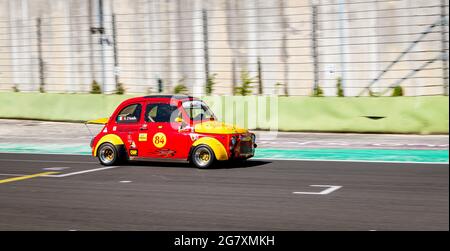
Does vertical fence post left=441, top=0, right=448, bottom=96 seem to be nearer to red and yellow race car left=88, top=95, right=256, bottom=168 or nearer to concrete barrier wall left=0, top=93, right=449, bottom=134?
concrete barrier wall left=0, top=93, right=449, bottom=134

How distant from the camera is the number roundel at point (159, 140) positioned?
45.5 ft

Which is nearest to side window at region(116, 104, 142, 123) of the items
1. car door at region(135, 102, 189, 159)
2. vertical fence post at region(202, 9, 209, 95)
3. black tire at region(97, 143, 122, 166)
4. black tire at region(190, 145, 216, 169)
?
car door at region(135, 102, 189, 159)

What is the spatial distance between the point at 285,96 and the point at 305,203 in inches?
406

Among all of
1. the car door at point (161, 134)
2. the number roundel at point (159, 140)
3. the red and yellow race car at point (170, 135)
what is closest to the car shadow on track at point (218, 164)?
the red and yellow race car at point (170, 135)

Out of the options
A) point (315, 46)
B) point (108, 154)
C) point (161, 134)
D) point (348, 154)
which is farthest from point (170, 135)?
point (315, 46)

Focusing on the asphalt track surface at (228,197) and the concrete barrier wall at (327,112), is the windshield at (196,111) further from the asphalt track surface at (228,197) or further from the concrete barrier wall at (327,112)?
the concrete barrier wall at (327,112)

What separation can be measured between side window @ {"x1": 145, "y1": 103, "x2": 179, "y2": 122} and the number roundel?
30 cm

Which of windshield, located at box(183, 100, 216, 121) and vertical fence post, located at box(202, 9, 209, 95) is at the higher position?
vertical fence post, located at box(202, 9, 209, 95)

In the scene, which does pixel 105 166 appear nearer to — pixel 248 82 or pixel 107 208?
pixel 107 208

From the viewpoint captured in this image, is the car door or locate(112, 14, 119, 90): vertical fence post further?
locate(112, 14, 119, 90): vertical fence post

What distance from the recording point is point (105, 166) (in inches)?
568

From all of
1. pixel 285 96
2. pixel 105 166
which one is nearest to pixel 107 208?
pixel 105 166

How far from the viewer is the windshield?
1389 centimetres
